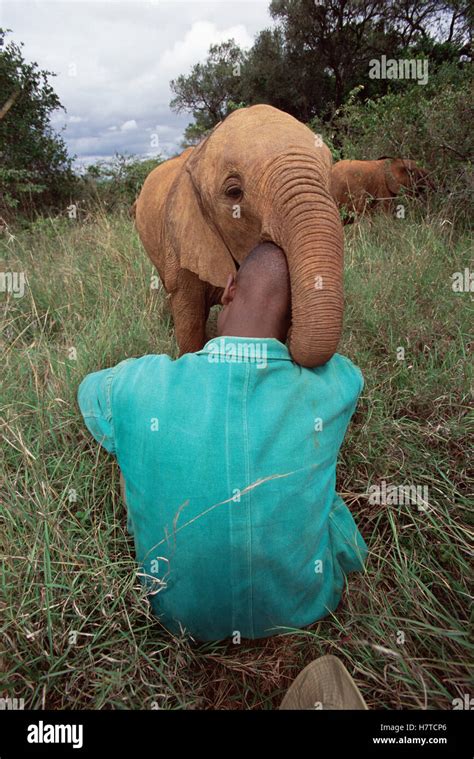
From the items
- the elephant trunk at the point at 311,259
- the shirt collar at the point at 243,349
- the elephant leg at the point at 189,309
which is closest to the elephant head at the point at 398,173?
the elephant leg at the point at 189,309

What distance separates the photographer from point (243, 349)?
4.88 ft

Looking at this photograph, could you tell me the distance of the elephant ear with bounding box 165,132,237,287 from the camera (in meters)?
2.49

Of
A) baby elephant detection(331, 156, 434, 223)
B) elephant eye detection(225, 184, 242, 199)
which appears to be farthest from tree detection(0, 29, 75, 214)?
elephant eye detection(225, 184, 242, 199)

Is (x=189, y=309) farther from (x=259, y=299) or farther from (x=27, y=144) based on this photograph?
(x=27, y=144)

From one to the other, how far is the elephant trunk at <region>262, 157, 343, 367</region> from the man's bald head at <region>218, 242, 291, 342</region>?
4 centimetres

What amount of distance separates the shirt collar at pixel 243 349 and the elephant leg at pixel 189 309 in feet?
5.20

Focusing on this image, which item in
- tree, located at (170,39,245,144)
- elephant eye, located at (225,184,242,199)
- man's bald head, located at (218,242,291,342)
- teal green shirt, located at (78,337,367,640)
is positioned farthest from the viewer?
tree, located at (170,39,245,144)

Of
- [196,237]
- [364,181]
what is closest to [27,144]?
[364,181]

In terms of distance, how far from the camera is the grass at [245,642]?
59.9 inches

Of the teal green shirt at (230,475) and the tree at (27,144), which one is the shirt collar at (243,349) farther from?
the tree at (27,144)

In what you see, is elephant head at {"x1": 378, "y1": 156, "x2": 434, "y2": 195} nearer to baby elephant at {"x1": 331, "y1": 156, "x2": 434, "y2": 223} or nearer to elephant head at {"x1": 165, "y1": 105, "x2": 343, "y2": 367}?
baby elephant at {"x1": 331, "y1": 156, "x2": 434, "y2": 223}

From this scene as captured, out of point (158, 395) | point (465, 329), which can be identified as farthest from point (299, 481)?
point (465, 329)

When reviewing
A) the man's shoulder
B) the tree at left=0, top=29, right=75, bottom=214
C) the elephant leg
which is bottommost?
the man's shoulder
